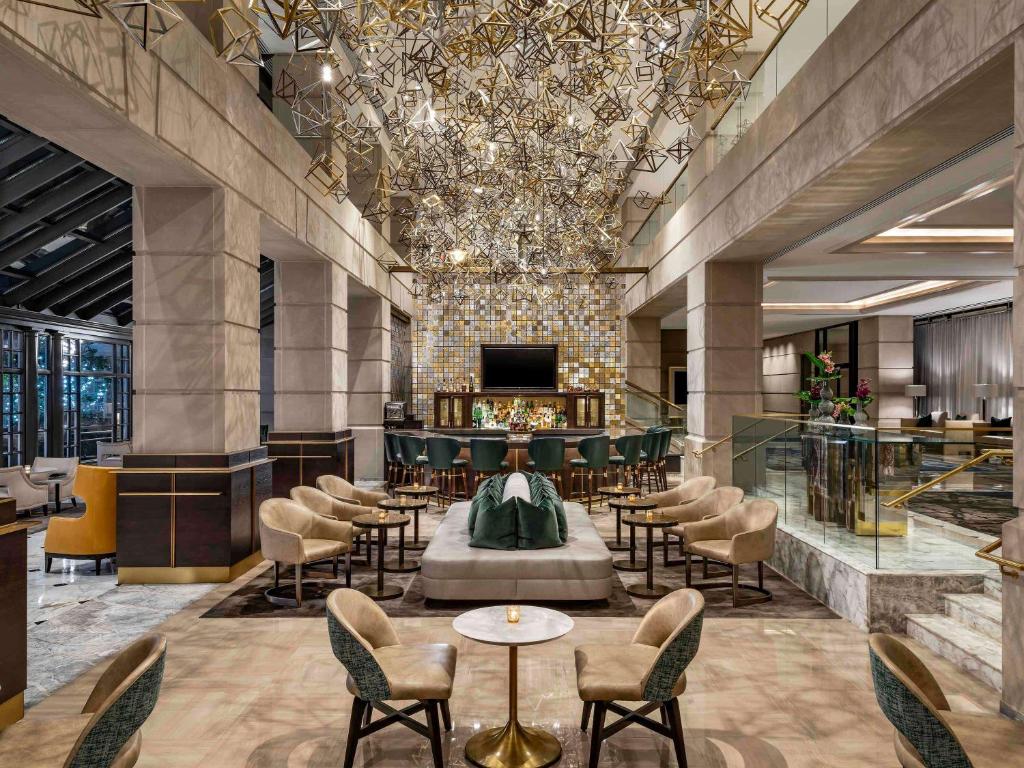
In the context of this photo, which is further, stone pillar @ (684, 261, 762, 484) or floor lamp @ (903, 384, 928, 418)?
floor lamp @ (903, 384, 928, 418)

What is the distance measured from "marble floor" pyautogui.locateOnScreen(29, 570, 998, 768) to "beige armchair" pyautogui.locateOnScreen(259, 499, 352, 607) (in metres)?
0.51

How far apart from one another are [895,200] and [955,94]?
8.08ft

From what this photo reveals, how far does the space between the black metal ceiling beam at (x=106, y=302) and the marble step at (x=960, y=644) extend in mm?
12813

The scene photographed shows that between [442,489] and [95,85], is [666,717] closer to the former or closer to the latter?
[95,85]

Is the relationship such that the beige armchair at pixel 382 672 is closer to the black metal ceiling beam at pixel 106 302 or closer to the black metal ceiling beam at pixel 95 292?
the black metal ceiling beam at pixel 95 292

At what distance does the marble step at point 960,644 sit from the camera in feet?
12.5

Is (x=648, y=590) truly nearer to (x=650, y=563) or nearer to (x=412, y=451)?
(x=650, y=563)

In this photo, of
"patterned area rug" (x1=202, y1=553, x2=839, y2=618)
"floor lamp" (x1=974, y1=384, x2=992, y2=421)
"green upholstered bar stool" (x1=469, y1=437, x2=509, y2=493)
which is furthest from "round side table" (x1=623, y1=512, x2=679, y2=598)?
"floor lamp" (x1=974, y1=384, x2=992, y2=421)

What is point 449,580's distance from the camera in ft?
17.1

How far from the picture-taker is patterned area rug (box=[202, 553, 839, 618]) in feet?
16.6

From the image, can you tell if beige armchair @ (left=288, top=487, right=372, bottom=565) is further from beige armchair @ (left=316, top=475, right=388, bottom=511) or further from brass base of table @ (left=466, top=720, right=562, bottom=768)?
brass base of table @ (left=466, top=720, right=562, bottom=768)

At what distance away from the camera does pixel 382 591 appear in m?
5.56

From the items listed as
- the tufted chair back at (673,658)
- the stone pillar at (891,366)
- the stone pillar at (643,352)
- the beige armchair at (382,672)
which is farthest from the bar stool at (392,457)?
the stone pillar at (891,366)

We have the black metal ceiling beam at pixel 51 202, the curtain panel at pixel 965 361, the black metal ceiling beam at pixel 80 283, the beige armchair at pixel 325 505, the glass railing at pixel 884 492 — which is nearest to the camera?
the glass railing at pixel 884 492
